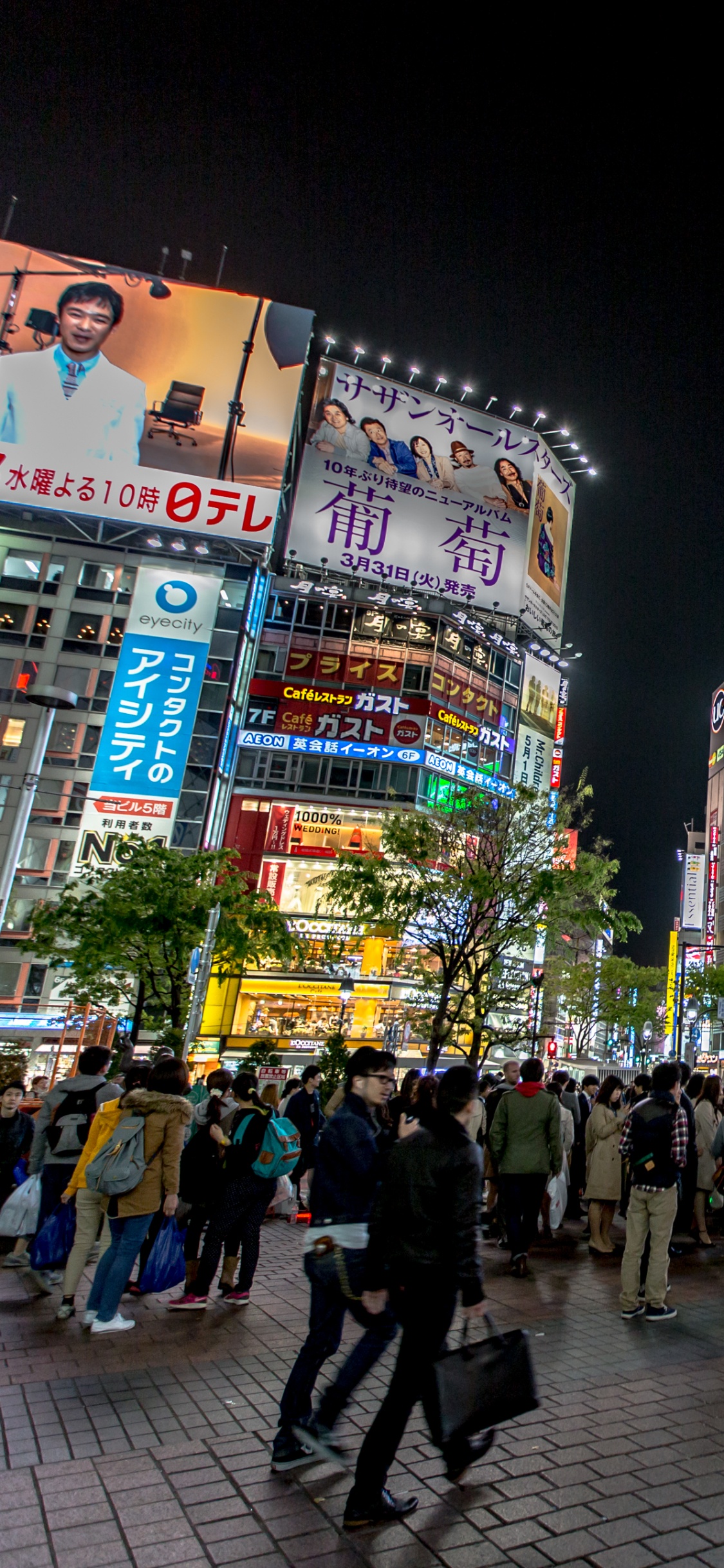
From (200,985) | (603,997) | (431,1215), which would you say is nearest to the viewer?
(431,1215)

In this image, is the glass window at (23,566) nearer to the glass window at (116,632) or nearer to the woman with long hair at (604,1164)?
the glass window at (116,632)

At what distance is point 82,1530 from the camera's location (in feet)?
11.6

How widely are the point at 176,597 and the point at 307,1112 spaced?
1110 inches

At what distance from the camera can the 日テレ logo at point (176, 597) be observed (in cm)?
3550

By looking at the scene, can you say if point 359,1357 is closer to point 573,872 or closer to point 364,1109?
point 364,1109

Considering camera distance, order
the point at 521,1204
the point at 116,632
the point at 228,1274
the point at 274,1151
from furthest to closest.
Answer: the point at 116,632, the point at 521,1204, the point at 228,1274, the point at 274,1151

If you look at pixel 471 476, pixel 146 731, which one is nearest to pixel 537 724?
pixel 471 476

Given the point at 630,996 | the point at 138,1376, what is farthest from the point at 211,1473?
the point at 630,996

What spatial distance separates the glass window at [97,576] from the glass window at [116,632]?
135 centimetres

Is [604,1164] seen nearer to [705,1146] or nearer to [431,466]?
[705,1146]

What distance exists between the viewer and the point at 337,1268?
4.21 meters

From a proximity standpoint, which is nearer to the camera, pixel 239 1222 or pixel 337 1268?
pixel 337 1268

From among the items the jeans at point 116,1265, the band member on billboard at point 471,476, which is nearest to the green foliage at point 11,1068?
the jeans at point 116,1265

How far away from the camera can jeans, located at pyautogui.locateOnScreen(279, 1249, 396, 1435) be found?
4055mm
